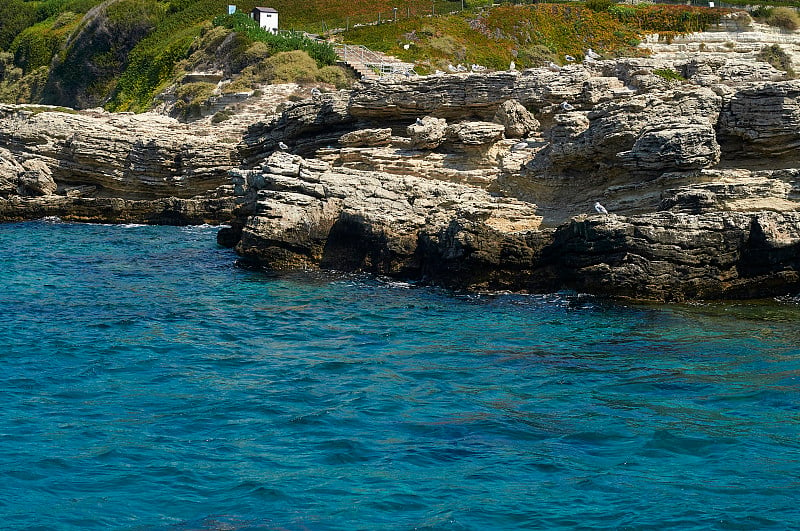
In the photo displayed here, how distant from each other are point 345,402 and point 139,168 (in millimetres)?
23264

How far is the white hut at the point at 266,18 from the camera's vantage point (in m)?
62.7

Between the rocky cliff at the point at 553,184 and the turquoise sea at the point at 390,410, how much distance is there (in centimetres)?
98

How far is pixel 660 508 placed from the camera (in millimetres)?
10570

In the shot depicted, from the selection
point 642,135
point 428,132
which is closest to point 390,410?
point 642,135

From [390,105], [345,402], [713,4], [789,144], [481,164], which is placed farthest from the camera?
[713,4]

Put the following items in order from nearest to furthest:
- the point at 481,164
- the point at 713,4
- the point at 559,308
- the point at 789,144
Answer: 1. the point at 559,308
2. the point at 789,144
3. the point at 481,164
4. the point at 713,4

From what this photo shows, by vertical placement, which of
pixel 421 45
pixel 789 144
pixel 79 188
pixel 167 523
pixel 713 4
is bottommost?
pixel 167 523

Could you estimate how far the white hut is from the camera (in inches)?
2469

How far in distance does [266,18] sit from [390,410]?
176 ft

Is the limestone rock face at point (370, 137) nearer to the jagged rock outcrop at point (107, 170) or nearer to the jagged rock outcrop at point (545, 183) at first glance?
the jagged rock outcrop at point (545, 183)

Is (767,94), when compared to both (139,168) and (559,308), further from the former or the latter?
(139,168)

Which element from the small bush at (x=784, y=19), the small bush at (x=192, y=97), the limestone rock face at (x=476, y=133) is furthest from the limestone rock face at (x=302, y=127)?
the small bush at (x=784, y=19)

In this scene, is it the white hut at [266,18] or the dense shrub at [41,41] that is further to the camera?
the dense shrub at [41,41]

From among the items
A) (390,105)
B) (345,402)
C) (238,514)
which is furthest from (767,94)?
(238,514)
